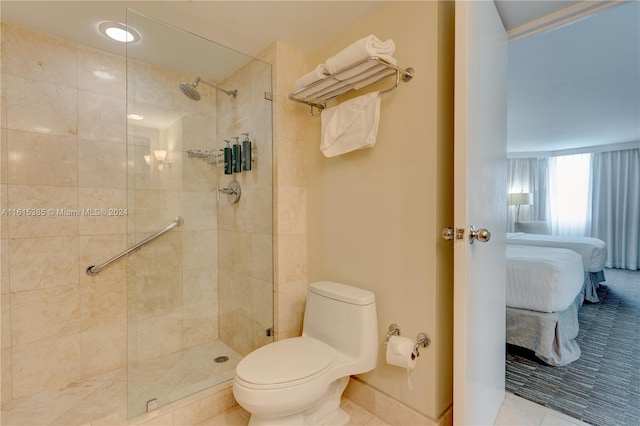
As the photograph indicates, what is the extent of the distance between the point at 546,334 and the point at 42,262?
11.2ft

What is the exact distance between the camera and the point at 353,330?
5.06 ft

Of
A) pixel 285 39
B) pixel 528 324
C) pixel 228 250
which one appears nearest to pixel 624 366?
pixel 528 324

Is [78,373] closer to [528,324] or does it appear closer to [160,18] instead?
[160,18]

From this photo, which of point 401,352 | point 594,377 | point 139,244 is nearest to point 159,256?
point 139,244

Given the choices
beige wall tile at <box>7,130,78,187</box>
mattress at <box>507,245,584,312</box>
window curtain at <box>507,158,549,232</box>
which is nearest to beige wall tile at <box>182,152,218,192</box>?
beige wall tile at <box>7,130,78,187</box>

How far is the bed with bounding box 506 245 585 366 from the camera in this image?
222 centimetres

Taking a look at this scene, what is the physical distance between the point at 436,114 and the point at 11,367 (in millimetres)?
2665

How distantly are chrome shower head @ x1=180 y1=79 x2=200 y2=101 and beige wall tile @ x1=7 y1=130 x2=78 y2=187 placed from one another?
2.49 feet

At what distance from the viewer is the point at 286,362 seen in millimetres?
1394

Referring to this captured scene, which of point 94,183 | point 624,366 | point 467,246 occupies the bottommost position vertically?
point 624,366

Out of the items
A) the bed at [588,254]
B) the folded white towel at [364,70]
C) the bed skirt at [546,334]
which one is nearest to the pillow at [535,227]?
the bed at [588,254]

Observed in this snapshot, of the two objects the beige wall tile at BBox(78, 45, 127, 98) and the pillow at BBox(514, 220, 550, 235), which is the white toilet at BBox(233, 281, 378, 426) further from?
the pillow at BBox(514, 220, 550, 235)

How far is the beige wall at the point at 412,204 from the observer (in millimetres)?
1405

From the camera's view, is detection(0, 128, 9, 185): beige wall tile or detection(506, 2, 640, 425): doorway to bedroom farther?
detection(506, 2, 640, 425): doorway to bedroom
